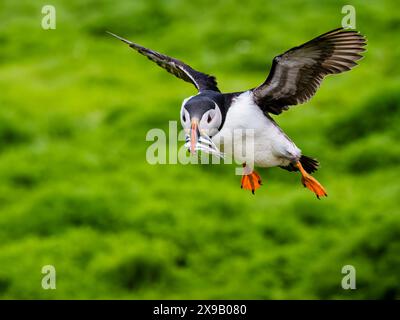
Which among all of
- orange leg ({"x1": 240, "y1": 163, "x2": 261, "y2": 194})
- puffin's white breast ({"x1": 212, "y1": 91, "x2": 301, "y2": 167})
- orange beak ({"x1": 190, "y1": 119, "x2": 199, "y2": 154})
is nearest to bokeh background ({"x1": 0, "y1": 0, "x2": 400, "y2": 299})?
orange leg ({"x1": 240, "y1": 163, "x2": 261, "y2": 194})

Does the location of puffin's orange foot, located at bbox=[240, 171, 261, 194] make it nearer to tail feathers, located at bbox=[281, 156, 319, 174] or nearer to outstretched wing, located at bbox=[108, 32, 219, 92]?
tail feathers, located at bbox=[281, 156, 319, 174]

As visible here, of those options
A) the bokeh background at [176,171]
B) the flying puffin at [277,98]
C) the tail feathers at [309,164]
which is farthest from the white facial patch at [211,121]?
the bokeh background at [176,171]

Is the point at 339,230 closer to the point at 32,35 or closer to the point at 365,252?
the point at 365,252

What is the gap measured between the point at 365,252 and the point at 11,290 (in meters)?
5.94

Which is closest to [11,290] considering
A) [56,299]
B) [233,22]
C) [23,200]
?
[56,299]

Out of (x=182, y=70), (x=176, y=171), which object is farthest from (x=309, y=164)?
(x=176, y=171)

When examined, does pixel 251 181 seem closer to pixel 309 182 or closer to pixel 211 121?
pixel 309 182

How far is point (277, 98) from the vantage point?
4.27 metres

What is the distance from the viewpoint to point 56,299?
1427cm

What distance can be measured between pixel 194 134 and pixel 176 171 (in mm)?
14210

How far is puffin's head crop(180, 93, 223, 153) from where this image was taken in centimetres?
340

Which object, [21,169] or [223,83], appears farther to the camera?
[223,83]

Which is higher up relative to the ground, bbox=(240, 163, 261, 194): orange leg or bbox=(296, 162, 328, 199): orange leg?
bbox=(240, 163, 261, 194): orange leg

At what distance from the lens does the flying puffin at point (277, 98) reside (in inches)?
154
